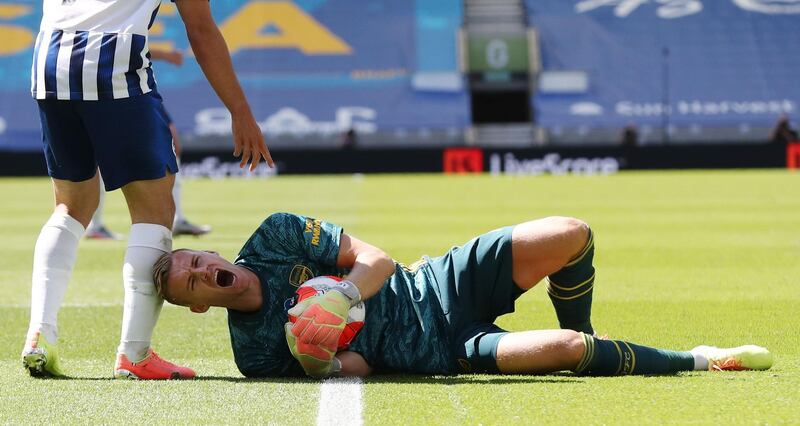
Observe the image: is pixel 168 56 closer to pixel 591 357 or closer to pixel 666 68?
pixel 591 357

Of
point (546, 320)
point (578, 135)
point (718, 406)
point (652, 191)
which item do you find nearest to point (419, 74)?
point (578, 135)

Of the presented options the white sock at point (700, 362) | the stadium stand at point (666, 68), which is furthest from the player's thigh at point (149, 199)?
the stadium stand at point (666, 68)

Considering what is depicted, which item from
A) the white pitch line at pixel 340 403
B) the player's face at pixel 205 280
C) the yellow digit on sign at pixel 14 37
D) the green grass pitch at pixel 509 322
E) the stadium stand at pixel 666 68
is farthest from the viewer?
the yellow digit on sign at pixel 14 37

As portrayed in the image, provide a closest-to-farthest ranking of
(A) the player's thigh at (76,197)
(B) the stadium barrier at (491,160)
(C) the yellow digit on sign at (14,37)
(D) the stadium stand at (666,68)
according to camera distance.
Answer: (A) the player's thigh at (76,197), (B) the stadium barrier at (491,160), (D) the stadium stand at (666,68), (C) the yellow digit on sign at (14,37)

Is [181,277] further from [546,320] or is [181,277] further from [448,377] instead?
[546,320]

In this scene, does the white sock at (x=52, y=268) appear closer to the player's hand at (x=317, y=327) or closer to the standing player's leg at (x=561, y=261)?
the player's hand at (x=317, y=327)

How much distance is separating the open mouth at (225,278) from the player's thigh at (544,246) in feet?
3.42

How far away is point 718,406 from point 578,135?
31.8 meters

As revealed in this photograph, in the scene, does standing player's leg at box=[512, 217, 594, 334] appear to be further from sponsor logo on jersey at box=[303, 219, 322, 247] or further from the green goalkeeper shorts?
sponsor logo on jersey at box=[303, 219, 322, 247]

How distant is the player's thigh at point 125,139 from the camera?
431 cm

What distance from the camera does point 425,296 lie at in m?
4.48

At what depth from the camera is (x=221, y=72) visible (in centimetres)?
444

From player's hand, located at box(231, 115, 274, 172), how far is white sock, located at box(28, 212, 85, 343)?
77cm

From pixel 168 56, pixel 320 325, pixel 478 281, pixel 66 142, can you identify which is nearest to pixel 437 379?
pixel 478 281
